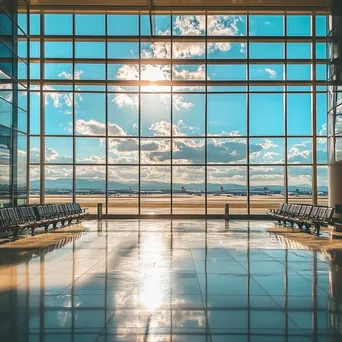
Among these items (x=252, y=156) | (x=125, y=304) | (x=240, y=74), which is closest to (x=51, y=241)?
(x=125, y=304)

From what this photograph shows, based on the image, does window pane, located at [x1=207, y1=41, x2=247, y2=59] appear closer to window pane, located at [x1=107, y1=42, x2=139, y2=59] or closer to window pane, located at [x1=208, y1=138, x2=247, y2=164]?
window pane, located at [x1=107, y1=42, x2=139, y2=59]

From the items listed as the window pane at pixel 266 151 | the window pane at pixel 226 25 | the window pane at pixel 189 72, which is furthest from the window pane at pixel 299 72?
the window pane at pixel 189 72

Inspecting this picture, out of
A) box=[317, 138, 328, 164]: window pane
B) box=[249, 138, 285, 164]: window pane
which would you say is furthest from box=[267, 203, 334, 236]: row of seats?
box=[317, 138, 328, 164]: window pane

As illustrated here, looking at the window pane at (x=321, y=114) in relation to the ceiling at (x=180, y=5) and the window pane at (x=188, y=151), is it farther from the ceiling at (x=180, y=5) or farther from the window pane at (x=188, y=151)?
the window pane at (x=188, y=151)

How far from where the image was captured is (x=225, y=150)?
24.2 metres

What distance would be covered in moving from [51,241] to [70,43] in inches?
554

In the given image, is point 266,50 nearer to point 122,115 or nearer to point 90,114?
point 122,115

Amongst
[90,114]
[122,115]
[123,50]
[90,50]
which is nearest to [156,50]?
[123,50]

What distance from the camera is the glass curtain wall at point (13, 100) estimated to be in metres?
17.3

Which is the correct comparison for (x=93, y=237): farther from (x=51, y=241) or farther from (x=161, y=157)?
(x=161, y=157)

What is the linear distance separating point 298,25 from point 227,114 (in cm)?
614

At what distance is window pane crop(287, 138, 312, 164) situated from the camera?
78.0 ft

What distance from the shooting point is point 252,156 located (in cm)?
2380

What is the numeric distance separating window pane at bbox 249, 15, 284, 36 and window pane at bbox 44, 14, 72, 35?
31.8ft
